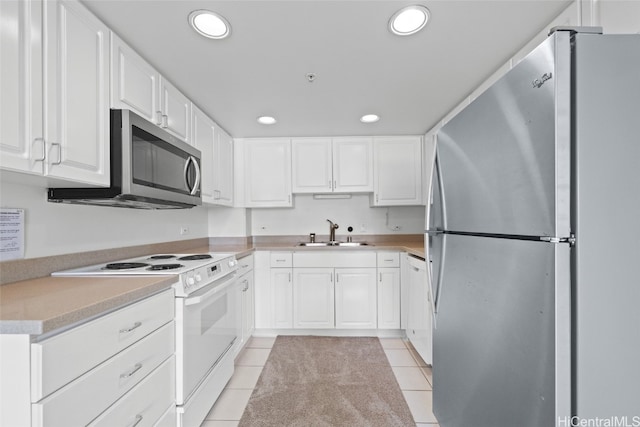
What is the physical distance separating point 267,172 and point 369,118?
1.27 meters

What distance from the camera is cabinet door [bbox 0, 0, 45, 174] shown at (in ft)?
3.25

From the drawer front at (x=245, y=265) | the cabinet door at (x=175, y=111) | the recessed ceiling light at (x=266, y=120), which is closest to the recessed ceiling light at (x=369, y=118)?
the recessed ceiling light at (x=266, y=120)

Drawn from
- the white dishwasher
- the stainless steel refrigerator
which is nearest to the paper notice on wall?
the stainless steel refrigerator

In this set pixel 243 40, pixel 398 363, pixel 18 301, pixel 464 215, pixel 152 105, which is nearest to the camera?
pixel 18 301

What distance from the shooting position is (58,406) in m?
0.84

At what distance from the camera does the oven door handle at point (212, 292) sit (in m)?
1.55

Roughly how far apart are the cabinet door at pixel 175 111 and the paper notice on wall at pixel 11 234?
866 millimetres

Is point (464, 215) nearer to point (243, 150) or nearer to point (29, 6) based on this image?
point (29, 6)

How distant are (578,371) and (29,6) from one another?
6.67ft

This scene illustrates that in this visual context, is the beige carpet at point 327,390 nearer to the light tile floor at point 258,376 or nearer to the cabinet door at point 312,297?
the light tile floor at point 258,376

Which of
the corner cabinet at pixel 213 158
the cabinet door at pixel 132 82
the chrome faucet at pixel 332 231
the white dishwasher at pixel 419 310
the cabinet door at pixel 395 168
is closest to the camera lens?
the cabinet door at pixel 132 82

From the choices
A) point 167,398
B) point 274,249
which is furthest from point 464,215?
point 274,249

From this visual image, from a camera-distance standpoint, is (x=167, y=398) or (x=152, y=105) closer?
(x=167, y=398)

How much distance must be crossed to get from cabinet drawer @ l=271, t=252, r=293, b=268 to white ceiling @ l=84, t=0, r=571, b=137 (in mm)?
1417
